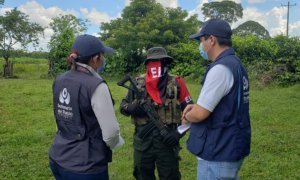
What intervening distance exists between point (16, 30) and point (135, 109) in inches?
1184

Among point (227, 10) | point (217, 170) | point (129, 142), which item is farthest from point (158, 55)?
point (227, 10)

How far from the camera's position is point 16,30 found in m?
31.4

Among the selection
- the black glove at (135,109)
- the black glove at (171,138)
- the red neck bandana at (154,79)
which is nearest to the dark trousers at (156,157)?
A: the black glove at (171,138)

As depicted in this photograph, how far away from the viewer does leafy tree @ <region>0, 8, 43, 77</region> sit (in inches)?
1188

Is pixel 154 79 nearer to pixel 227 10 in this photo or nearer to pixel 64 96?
pixel 64 96

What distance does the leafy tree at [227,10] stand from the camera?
55.8m

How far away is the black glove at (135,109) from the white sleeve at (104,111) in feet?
3.25

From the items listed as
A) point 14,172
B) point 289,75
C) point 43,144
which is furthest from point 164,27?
point 14,172

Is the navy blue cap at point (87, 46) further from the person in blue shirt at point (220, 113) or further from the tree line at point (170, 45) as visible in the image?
the tree line at point (170, 45)

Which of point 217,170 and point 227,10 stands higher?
point 227,10

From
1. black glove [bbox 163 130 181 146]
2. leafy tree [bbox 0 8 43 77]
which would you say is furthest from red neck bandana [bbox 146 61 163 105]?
leafy tree [bbox 0 8 43 77]

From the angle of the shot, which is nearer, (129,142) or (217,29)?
(217,29)

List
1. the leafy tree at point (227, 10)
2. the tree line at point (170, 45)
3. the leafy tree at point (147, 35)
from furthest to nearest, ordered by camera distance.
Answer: the leafy tree at point (227, 10)
the leafy tree at point (147, 35)
the tree line at point (170, 45)

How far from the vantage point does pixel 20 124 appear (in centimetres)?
898
